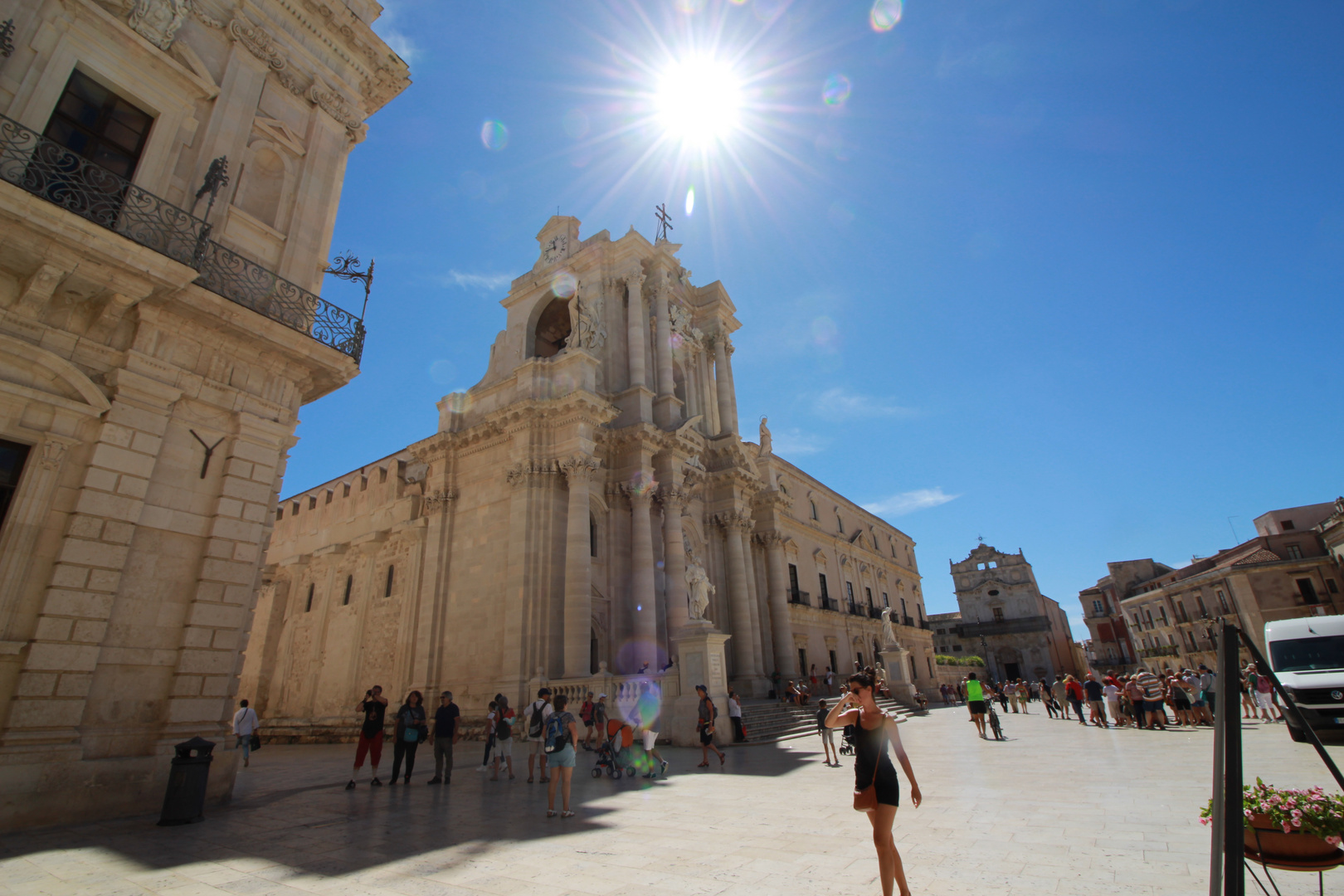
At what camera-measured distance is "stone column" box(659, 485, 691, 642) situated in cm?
2020

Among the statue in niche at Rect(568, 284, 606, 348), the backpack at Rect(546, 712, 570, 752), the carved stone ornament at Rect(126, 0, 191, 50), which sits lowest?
the backpack at Rect(546, 712, 570, 752)

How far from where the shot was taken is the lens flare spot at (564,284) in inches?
963

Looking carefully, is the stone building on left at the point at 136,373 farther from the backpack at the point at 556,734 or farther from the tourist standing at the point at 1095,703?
the tourist standing at the point at 1095,703

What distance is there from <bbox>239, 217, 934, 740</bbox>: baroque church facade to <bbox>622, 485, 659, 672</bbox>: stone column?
58 mm

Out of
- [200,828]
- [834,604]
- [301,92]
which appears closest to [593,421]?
[301,92]

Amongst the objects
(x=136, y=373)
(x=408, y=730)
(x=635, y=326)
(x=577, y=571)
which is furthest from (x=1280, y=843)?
(x=635, y=326)

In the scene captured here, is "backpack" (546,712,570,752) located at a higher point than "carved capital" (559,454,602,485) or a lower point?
lower

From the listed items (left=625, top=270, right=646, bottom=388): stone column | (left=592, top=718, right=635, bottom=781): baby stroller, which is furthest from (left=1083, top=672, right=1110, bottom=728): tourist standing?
(left=625, top=270, right=646, bottom=388): stone column

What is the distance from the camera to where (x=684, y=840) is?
6109 mm

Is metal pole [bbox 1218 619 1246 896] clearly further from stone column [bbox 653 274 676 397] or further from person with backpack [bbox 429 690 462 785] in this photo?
stone column [bbox 653 274 676 397]

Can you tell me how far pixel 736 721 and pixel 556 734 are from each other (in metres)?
9.55

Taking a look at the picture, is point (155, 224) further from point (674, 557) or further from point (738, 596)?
point (738, 596)

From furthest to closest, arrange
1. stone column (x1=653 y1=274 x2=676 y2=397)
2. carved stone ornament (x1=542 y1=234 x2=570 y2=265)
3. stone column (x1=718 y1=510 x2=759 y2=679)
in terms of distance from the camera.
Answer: carved stone ornament (x1=542 y1=234 x2=570 y2=265) → stone column (x1=653 y1=274 x2=676 y2=397) → stone column (x1=718 y1=510 x2=759 y2=679)

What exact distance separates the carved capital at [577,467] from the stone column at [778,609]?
11075 millimetres
